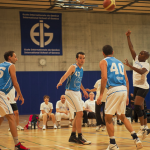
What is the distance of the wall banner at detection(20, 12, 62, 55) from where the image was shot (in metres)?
→ 16.6

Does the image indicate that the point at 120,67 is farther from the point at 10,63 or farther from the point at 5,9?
the point at 5,9

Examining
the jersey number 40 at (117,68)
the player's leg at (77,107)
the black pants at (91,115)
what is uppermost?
the jersey number 40 at (117,68)

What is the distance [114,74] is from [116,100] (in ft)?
1.58

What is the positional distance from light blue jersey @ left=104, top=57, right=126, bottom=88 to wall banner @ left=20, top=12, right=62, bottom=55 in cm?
1219

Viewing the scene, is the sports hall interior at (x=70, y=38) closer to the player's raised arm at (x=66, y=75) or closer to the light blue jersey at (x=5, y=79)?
the player's raised arm at (x=66, y=75)

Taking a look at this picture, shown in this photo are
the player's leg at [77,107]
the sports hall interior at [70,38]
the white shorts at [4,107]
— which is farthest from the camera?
the sports hall interior at [70,38]

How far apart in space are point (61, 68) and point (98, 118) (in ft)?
28.4

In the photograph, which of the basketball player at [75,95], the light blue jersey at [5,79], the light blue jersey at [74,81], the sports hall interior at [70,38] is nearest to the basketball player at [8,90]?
the light blue jersey at [5,79]

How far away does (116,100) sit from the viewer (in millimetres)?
4930

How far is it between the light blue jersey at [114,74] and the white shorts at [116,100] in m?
0.11

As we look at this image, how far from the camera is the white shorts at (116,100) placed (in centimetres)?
492

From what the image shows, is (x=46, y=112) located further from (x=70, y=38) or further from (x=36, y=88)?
(x=70, y=38)

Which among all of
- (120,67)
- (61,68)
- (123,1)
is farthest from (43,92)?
(120,67)

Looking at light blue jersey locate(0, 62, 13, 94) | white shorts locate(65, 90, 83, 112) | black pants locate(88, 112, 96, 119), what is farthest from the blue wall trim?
light blue jersey locate(0, 62, 13, 94)
